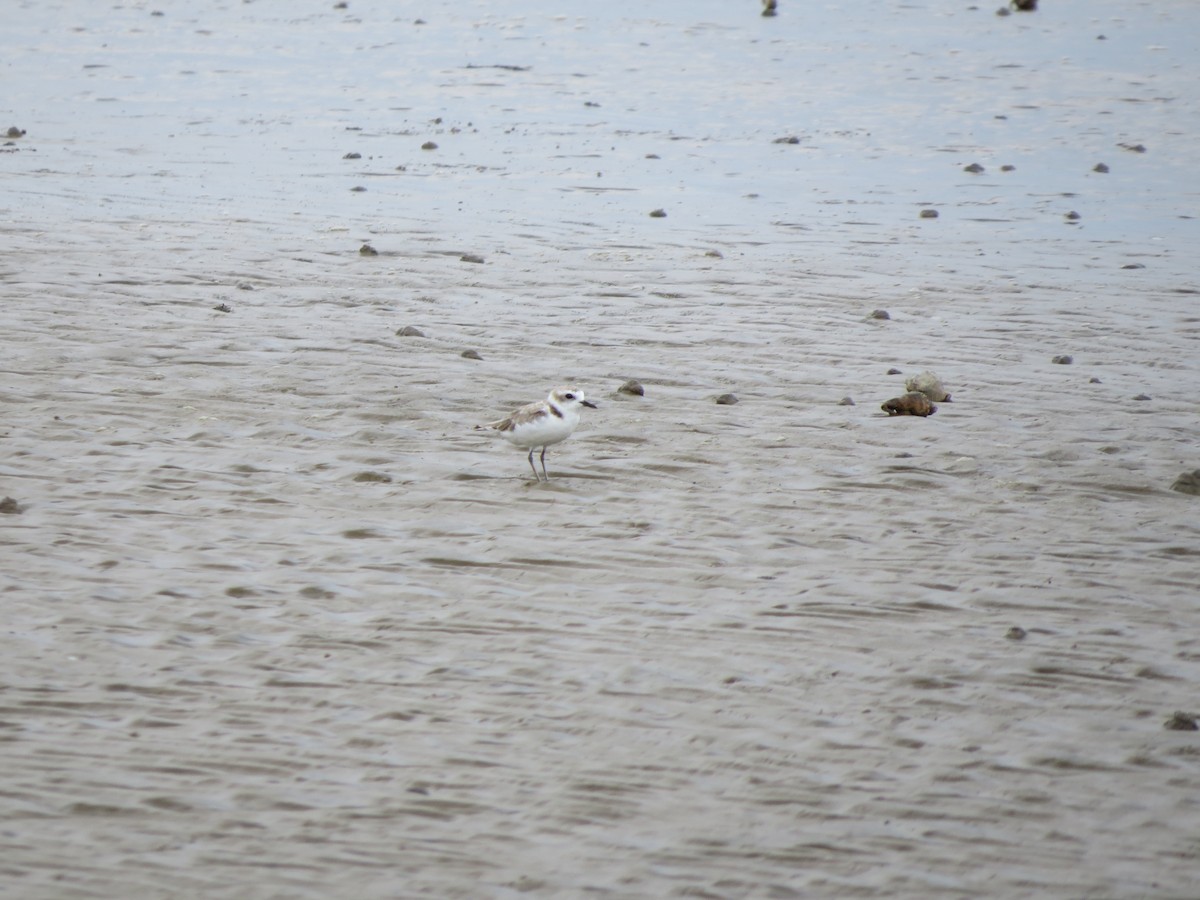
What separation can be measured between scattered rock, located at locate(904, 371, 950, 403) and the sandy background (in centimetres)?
9

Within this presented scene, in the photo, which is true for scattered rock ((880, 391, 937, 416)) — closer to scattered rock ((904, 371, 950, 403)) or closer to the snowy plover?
scattered rock ((904, 371, 950, 403))

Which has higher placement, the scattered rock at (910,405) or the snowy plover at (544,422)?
the snowy plover at (544,422)

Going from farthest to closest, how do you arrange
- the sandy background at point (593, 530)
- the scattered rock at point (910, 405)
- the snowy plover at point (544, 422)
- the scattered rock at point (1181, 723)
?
the scattered rock at point (910, 405), the snowy plover at point (544, 422), the scattered rock at point (1181, 723), the sandy background at point (593, 530)

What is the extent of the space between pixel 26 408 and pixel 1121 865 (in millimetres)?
6530

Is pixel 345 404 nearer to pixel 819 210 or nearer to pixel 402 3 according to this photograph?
pixel 819 210

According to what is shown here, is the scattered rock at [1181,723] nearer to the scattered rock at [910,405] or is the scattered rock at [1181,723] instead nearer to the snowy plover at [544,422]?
the snowy plover at [544,422]

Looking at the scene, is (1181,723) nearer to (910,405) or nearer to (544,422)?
(544,422)

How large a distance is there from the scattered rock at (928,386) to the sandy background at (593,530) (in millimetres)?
86

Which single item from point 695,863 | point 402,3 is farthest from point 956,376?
point 402,3

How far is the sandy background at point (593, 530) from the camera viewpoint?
16.4ft

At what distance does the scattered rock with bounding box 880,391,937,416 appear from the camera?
9.70 m

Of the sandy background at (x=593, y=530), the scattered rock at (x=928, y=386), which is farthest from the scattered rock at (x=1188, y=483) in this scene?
the scattered rock at (x=928, y=386)

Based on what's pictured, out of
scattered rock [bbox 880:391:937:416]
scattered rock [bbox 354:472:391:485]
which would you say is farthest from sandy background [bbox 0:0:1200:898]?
scattered rock [bbox 880:391:937:416]

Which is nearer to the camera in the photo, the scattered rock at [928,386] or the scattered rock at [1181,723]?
the scattered rock at [1181,723]
